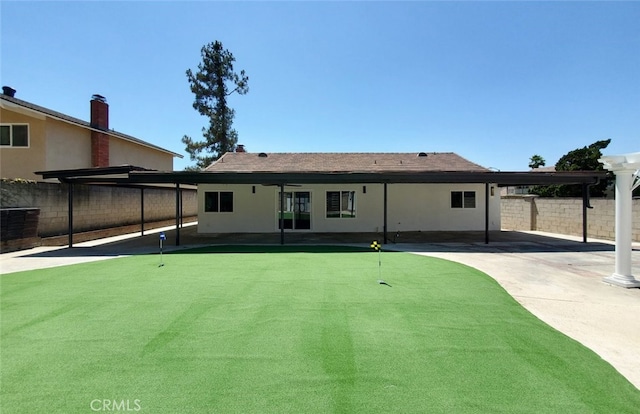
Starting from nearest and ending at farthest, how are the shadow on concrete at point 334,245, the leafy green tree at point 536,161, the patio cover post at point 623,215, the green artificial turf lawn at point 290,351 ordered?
the green artificial turf lawn at point 290,351, the patio cover post at point 623,215, the shadow on concrete at point 334,245, the leafy green tree at point 536,161

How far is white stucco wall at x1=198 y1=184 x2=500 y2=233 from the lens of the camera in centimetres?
1519

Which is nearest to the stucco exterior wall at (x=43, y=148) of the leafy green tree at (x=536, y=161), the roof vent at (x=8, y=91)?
the roof vent at (x=8, y=91)

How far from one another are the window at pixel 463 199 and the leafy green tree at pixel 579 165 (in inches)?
600

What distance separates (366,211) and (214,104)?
19293 millimetres

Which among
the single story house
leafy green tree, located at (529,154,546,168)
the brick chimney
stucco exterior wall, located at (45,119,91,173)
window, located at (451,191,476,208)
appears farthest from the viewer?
leafy green tree, located at (529,154,546,168)

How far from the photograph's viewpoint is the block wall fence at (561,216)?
1233 centimetres

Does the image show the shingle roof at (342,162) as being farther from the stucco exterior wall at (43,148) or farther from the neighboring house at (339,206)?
the stucco exterior wall at (43,148)

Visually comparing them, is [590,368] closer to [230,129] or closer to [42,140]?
[42,140]

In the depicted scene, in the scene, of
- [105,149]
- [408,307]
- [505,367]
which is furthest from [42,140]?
[505,367]

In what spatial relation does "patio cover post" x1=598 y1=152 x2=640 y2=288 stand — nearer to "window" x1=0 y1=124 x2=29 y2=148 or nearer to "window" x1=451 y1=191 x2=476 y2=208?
"window" x1=451 y1=191 x2=476 y2=208

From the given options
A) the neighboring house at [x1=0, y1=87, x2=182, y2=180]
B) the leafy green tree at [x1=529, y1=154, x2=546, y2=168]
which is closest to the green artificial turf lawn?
the neighboring house at [x1=0, y1=87, x2=182, y2=180]

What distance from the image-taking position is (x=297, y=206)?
15.4m

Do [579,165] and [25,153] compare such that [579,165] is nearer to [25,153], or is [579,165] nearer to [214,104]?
[214,104]

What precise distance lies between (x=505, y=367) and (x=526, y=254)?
25.8ft
